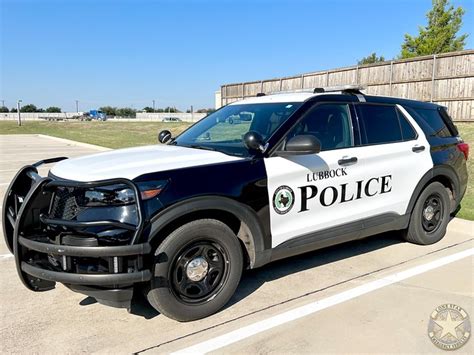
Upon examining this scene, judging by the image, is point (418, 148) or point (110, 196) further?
point (418, 148)

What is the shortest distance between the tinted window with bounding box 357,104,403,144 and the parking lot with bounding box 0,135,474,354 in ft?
4.39

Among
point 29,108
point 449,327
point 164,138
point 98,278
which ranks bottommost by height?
point 449,327

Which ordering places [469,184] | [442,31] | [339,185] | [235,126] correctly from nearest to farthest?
[339,185] → [235,126] → [469,184] → [442,31]

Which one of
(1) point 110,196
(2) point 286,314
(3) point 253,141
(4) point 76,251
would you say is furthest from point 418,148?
(4) point 76,251

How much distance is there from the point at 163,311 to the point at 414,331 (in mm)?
1900

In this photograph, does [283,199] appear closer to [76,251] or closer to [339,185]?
[339,185]

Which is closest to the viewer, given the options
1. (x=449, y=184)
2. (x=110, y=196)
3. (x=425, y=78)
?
(x=110, y=196)

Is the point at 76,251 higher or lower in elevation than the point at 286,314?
higher

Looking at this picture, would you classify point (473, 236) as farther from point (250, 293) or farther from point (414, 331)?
point (250, 293)

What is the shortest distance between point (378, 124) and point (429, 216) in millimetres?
1457

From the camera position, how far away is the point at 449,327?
3275 mm

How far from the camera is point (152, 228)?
2.94m

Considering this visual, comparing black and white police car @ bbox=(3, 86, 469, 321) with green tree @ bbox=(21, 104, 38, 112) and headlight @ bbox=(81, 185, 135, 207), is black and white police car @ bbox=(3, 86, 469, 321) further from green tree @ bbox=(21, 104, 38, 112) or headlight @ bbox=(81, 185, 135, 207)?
green tree @ bbox=(21, 104, 38, 112)

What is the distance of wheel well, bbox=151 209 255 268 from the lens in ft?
10.1
